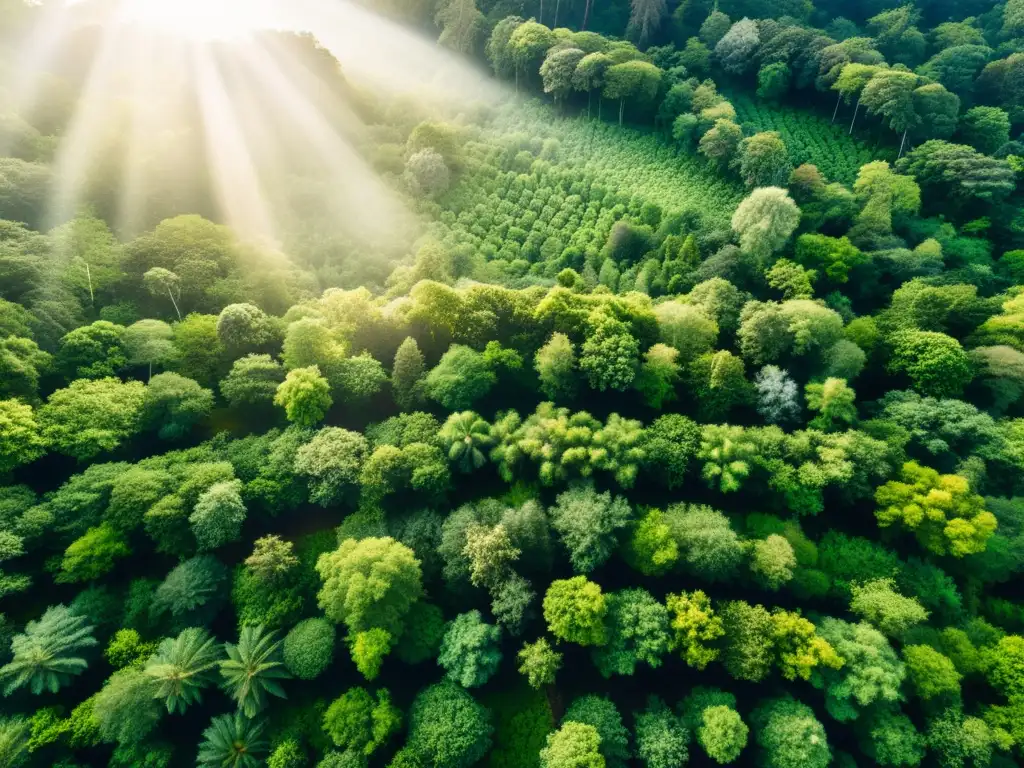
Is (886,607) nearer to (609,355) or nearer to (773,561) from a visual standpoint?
(773,561)

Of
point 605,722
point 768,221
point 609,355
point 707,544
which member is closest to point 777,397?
point 609,355

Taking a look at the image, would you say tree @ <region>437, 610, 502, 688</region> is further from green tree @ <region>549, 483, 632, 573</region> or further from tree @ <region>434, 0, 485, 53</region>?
tree @ <region>434, 0, 485, 53</region>

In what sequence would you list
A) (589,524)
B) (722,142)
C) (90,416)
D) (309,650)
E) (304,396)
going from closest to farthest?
(309,650) < (589,524) < (90,416) < (304,396) < (722,142)

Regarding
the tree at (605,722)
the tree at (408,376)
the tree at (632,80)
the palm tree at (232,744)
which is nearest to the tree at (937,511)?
the tree at (605,722)

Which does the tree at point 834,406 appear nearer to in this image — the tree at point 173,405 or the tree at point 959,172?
the tree at point 959,172

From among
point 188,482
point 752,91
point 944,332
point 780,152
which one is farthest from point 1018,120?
point 188,482

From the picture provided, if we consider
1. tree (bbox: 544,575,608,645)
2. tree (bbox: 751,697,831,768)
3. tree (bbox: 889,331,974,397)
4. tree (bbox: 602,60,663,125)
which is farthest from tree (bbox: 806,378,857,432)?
tree (bbox: 602,60,663,125)
